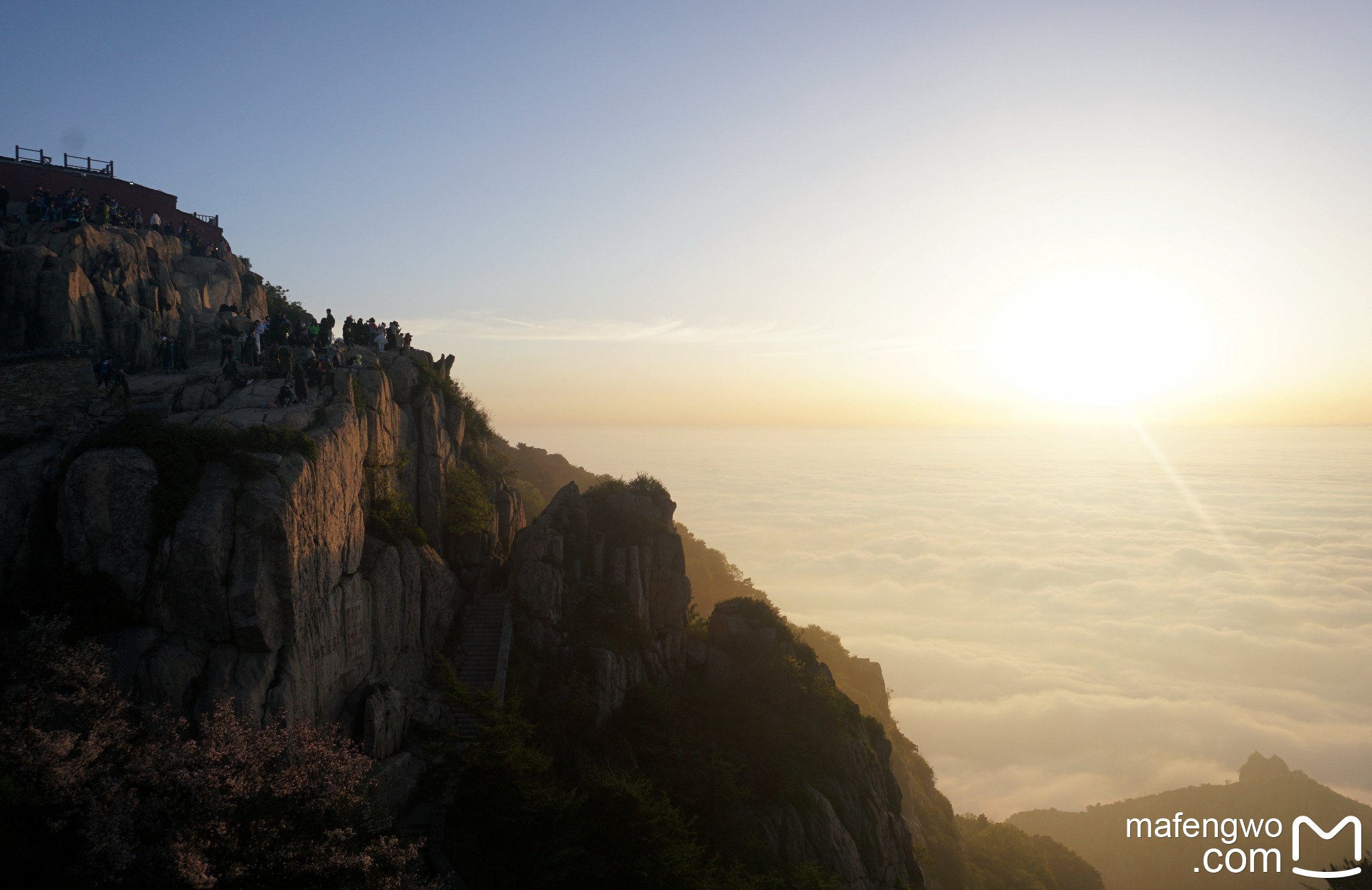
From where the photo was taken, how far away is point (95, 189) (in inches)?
1658

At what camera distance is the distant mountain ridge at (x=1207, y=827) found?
126 metres

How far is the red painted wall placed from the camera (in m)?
38.9

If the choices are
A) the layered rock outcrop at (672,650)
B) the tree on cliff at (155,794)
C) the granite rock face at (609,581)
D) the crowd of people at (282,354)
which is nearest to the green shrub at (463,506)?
the granite rock face at (609,581)

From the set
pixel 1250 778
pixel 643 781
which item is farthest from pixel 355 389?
pixel 1250 778

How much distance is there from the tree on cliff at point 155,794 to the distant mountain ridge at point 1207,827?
137m

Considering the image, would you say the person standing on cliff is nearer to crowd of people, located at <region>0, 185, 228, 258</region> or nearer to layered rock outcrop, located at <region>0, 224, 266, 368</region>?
layered rock outcrop, located at <region>0, 224, 266, 368</region>

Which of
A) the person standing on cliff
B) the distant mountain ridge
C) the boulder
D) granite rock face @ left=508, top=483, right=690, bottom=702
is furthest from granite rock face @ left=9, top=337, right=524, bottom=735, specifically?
the distant mountain ridge

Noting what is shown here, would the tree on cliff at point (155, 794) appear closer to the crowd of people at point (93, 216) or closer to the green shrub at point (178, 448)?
the green shrub at point (178, 448)

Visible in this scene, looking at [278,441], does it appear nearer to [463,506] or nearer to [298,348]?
[298,348]

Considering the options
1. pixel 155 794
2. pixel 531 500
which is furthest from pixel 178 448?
pixel 531 500

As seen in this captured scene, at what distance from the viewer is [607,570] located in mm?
37094

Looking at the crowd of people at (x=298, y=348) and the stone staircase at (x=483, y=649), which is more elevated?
the crowd of people at (x=298, y=348)

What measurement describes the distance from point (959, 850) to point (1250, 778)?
148 m

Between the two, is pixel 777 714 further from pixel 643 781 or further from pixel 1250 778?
pixel 1250 778
